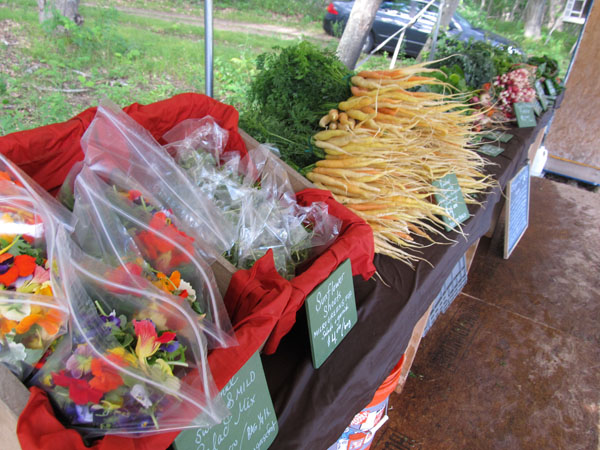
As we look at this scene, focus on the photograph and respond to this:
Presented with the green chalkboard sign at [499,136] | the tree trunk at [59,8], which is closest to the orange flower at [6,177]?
the tree trunk at [59,8]

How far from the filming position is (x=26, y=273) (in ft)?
2.22

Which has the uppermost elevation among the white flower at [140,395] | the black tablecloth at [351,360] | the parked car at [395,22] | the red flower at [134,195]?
the parked car at [395,22]

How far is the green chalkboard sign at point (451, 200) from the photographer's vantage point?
1.64 meters

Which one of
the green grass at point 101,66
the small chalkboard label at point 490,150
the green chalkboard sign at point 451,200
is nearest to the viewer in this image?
the green chalkboard sign at point 451,200

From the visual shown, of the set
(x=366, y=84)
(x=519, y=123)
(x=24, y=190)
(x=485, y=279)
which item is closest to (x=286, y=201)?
(x=24, y=190)

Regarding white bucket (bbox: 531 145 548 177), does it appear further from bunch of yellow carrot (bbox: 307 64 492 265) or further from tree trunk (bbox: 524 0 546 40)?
tree trunk (bbox: 524 0 546 40)

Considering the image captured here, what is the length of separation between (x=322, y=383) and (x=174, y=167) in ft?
2.12

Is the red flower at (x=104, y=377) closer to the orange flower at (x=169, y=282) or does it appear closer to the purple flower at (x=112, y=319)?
the purple flower at (x=112, y=319)

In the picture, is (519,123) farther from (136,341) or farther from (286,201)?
(136,341)

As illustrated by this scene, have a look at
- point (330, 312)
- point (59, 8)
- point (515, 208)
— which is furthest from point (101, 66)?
point (515, 208)

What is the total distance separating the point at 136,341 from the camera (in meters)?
0.64

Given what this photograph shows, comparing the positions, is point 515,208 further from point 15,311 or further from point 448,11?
point 448,11

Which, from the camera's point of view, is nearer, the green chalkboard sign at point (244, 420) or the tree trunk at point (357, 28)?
the green chalkboard sign at point (244, 420)

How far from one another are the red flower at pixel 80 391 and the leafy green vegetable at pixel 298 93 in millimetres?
1262
